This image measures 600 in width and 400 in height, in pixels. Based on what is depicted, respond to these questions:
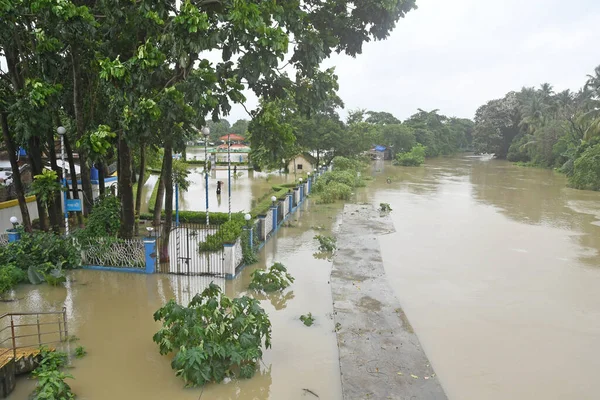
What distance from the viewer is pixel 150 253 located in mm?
11047

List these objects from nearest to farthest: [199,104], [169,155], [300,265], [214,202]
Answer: [199,104]
[169,155]
[300,265]
[214,202]

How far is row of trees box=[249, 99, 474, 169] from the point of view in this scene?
10.6m

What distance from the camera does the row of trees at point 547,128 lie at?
34172mm

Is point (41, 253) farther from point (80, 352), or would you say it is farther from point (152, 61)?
point (152, 61)

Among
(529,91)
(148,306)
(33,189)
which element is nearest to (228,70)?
(148,306)

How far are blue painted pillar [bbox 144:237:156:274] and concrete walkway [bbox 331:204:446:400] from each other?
452 cm

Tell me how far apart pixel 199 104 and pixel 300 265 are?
5678 mm

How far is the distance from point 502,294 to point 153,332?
25.3ft

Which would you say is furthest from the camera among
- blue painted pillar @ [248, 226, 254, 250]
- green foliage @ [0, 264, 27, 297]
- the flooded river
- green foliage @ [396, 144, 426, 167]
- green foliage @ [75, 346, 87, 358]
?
green foliage @ [396, 144, 426, 167]

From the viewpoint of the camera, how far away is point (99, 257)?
448 inches

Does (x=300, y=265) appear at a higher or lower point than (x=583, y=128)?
lower

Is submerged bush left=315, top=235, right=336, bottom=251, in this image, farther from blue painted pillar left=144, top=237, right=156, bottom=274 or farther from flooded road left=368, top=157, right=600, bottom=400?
blue painted pillar left=144, top=237, right=156, bottom=274

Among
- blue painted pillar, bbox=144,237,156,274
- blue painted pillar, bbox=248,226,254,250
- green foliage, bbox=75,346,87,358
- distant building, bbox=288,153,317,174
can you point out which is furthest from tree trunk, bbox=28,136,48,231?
distant building, bbox=288,153,317,174

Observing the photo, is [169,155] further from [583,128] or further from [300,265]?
[583,128]
